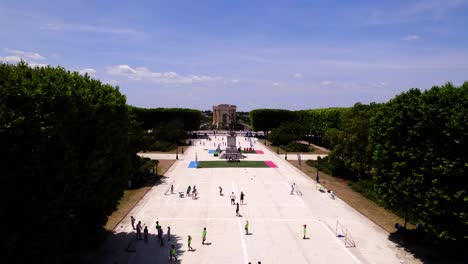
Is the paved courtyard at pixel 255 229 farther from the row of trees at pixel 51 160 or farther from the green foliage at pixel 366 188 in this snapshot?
the row of trees at pixel 51 160

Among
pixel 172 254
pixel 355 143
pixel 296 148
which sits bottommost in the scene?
pixel 172 254

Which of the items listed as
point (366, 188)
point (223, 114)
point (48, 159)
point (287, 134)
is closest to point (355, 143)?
point (366, 188)

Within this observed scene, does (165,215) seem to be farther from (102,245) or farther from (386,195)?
(386,195)

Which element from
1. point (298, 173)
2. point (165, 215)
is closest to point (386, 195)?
point (165, 215)

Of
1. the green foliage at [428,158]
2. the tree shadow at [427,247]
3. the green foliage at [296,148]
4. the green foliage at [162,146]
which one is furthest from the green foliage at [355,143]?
the green foliage at [162,146]

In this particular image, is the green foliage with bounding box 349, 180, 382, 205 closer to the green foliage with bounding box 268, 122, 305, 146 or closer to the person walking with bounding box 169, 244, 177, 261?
the person walking with bounding box 169, 244, 177, 261

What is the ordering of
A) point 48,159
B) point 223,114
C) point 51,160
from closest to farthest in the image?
point 48,159, point 51,160, point 223,114

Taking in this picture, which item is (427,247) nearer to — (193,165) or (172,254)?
(172,254)
